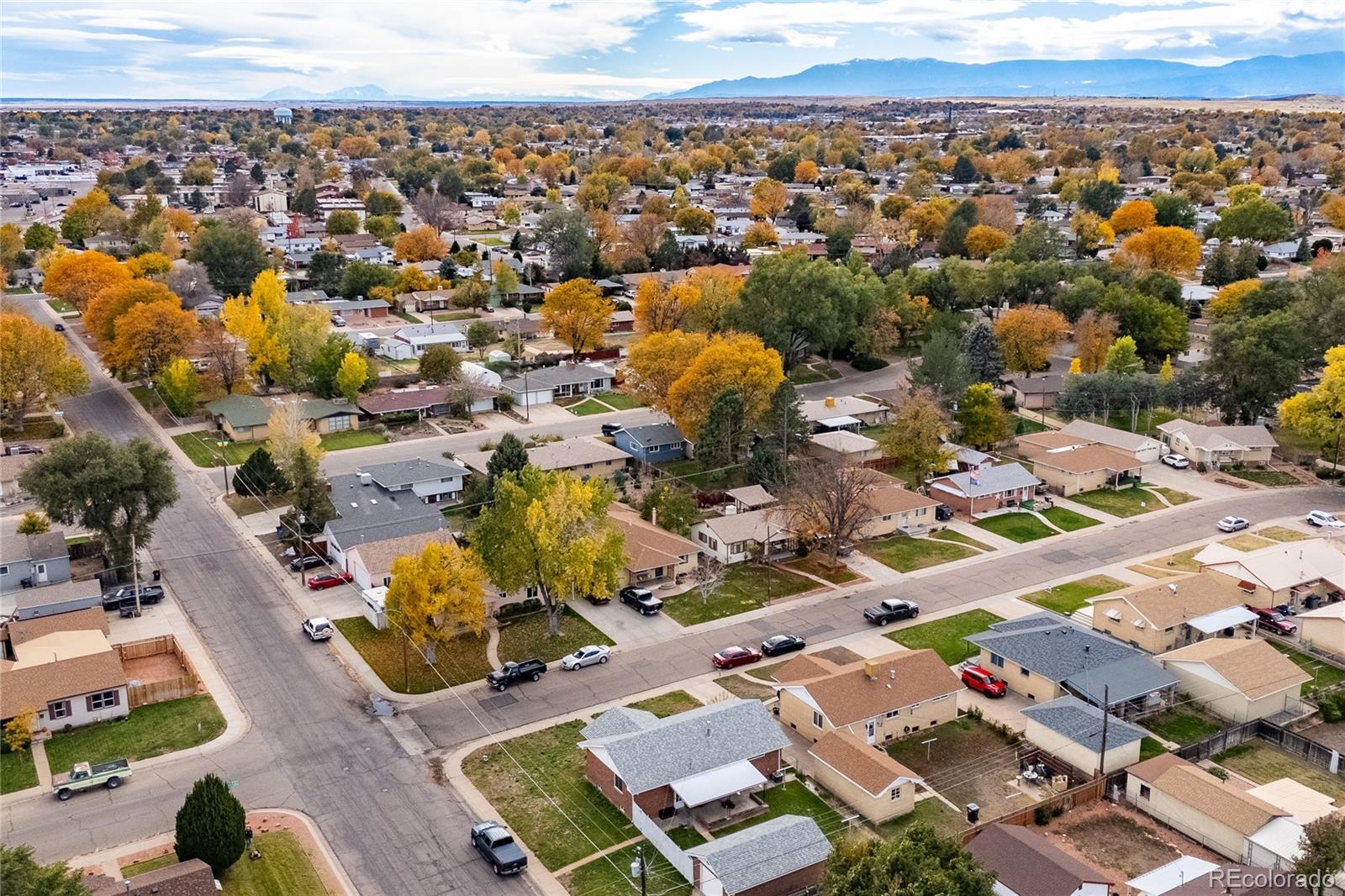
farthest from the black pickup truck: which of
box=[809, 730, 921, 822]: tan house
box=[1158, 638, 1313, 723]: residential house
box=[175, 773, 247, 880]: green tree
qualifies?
box=[1158, 638, 1313, 723]: residential house

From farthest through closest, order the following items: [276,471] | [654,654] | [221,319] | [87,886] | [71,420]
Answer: [221,319], [71,420], [276,471], [654,654], [87,886]

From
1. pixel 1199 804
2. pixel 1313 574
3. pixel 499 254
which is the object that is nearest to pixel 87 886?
pixel 1199 804

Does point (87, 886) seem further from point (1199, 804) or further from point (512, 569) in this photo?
point (1199, 804)

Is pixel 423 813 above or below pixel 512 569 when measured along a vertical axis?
below

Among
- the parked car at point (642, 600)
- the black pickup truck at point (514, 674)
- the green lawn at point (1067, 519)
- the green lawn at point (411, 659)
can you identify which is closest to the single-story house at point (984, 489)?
the green lawn at point (1067, 519)

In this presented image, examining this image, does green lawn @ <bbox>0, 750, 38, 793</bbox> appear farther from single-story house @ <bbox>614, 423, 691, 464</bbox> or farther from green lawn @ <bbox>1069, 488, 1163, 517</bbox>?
green lawn @ <bbox>1069, 488, 1163, 517</bbox>

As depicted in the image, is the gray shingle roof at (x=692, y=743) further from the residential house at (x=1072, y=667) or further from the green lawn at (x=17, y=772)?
the green lawn at (x=17, y=772)
